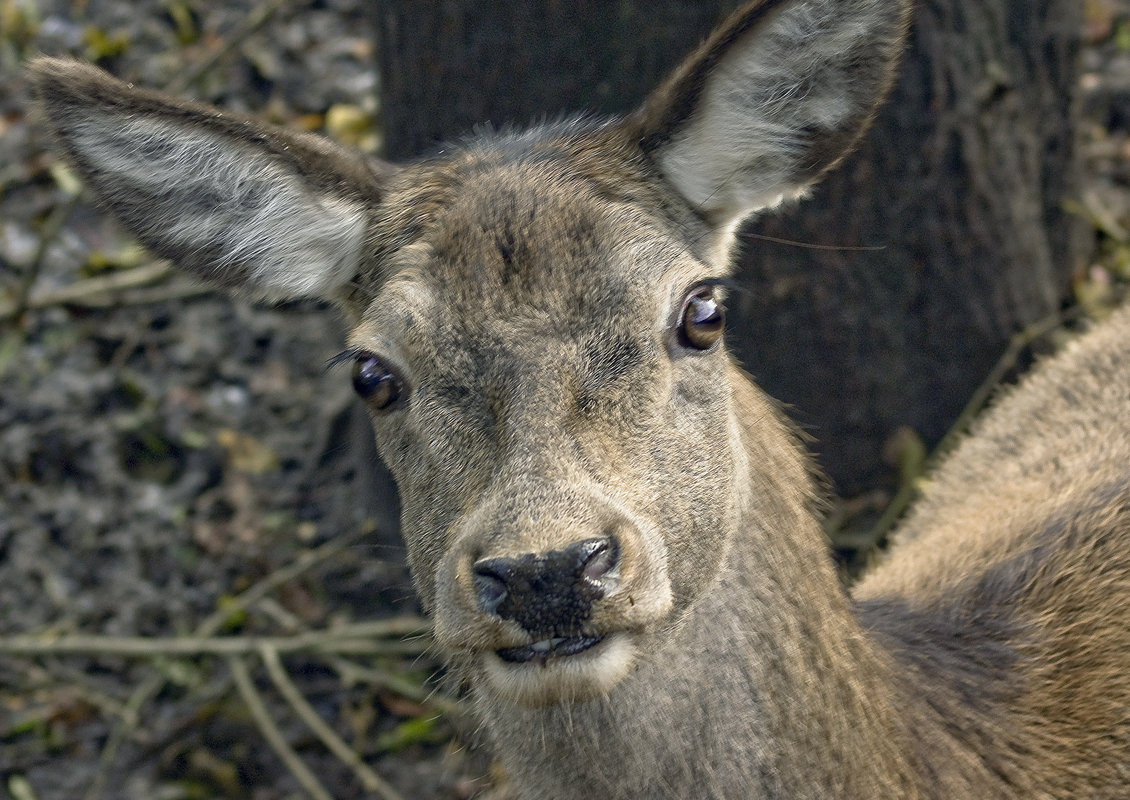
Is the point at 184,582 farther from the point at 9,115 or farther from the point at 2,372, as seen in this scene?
the point at 9,115

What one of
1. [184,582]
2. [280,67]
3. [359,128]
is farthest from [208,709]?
[280,67]

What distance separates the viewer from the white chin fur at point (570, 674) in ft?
8.34

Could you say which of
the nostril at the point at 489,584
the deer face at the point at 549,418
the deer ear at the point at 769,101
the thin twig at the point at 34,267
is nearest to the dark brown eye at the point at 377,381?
the deer face at the point at 549,418

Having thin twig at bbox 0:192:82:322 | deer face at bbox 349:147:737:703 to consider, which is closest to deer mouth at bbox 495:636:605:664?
deer face at bbox 349:147:737:703

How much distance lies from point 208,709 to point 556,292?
11.6ft

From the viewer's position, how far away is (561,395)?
8.98 feet

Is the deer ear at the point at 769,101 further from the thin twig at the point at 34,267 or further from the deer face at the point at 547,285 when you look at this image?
the thin twig at the point at 34,267

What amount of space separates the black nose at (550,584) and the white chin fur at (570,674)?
101 mm

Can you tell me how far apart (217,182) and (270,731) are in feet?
9.21

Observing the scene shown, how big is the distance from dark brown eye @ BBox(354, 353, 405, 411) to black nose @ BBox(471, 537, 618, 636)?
2.32ft

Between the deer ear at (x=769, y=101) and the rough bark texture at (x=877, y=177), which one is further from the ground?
the deer ear at (x=769, y=101)

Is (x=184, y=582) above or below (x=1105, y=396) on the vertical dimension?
below

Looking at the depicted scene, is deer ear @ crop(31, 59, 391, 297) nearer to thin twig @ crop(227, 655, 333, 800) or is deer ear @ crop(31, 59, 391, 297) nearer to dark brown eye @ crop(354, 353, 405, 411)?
dark brown eye @ crop(354, 353, 405, 411)

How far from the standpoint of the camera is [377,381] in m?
3.05
